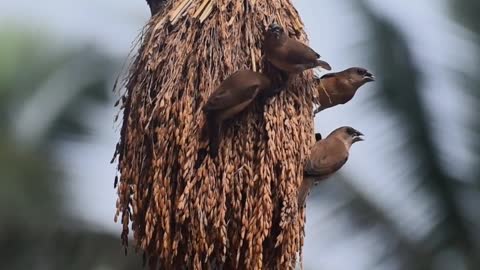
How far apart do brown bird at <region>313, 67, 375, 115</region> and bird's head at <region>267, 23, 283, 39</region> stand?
26 centimetres

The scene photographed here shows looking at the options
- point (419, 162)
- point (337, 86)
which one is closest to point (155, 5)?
point (337, 86)

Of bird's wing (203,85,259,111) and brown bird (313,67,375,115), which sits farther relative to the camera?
brown bird (313,67,375,115)

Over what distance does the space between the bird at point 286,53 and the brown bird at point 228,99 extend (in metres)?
0.09

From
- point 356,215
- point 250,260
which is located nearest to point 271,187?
point 250,260

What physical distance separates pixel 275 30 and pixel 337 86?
359mm

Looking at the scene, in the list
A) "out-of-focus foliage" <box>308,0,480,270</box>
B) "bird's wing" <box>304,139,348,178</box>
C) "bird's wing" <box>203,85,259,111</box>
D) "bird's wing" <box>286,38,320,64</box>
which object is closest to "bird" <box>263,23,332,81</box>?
"bird's wing" <box>286,38,320,64</box>

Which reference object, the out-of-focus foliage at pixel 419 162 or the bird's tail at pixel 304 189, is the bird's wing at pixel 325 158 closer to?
the bird's tail at pixel 304 189

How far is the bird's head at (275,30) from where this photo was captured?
3102mm

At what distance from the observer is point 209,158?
2945 mm

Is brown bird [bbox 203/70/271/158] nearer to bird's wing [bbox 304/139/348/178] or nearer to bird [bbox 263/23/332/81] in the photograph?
bird [bbox 263/23/332/81]

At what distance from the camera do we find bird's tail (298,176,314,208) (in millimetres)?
3049

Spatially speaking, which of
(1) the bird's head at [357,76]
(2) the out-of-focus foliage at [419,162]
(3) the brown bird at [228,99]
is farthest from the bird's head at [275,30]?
(2) the out-of-focus foliage at [419,162]

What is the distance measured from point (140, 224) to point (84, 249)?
3.41 meters

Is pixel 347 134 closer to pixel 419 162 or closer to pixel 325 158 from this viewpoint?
pixel 325 158
